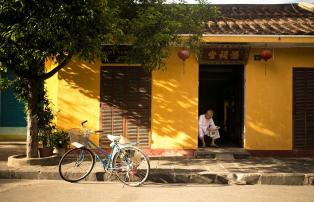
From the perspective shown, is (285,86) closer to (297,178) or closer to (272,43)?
(272,43)

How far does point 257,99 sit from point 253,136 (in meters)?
1.07

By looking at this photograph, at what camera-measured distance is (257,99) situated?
10781mm

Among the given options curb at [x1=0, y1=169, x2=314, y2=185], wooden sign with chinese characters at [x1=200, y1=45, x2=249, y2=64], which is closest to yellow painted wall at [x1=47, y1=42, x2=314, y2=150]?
wooden sign with chinese characters at [x1=200, y1=45, x2=249, y2=64]

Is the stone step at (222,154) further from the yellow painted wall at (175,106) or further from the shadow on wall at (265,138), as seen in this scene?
the shadow on wall at (265,138)

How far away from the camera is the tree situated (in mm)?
7168

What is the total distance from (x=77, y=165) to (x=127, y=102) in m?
3.37

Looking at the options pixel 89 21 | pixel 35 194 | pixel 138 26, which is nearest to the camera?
pixel 35 194

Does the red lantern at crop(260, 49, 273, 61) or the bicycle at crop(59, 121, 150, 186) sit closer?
the bicycle at crop(59, 121, 150, 186)

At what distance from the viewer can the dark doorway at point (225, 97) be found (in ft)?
38.6

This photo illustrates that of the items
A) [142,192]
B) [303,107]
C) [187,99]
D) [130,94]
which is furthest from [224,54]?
[142,192]

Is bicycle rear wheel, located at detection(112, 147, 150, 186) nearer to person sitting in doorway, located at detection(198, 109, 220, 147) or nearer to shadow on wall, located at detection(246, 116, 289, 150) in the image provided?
person sitting in doorway, located at detection(198, 109, 220, 147)

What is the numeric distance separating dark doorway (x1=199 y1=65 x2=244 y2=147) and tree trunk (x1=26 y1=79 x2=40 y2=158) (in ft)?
19.3

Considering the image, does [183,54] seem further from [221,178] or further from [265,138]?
[221,178]

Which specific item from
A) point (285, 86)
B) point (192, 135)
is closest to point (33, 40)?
point (192, 135)
